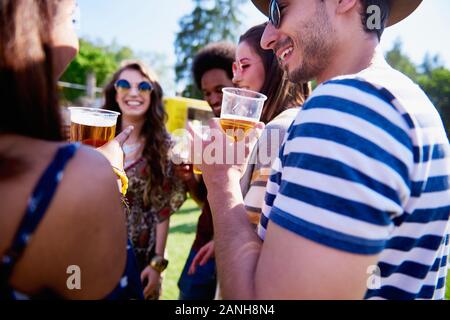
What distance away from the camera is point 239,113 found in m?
2.15

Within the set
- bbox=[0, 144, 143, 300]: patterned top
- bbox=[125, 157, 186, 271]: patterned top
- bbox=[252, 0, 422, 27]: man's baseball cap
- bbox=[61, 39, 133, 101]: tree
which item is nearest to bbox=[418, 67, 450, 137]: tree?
bbox=[125, 157, 186, 271]: patterned top

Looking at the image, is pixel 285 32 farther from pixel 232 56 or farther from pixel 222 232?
pixel 232 56

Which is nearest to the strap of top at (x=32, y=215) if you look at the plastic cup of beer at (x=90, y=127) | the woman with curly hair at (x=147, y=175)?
the plastic cup of beer at (x=90, y=127)

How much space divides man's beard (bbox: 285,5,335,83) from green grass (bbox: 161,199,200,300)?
417 cm

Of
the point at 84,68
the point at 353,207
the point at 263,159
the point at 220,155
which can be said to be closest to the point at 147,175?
the point at 263,159

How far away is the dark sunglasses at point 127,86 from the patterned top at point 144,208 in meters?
0.93

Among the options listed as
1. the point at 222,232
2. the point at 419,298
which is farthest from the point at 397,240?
the point at 222,232

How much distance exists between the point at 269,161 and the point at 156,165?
80.0 inches

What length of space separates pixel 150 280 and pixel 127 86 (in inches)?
90.6

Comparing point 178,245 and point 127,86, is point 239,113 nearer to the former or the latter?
point 127,86

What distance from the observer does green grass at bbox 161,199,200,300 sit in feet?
17.5

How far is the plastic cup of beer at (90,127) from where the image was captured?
1986 millimetres

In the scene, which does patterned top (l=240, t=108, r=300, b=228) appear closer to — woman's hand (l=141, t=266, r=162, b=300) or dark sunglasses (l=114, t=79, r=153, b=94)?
woman's hand (l=141, t=266, r=162, b=300)

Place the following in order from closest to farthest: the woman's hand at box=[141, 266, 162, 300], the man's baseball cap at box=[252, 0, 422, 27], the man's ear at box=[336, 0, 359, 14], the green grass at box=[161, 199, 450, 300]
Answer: the man's ear at box=[336, 0, 359, 14]
the man's baseball cap at box=[252, 0, 422, 27]
the woman's hand at box=[141, 266, 162, 300]
the green grass at box=[161, 199, 450, 300]
